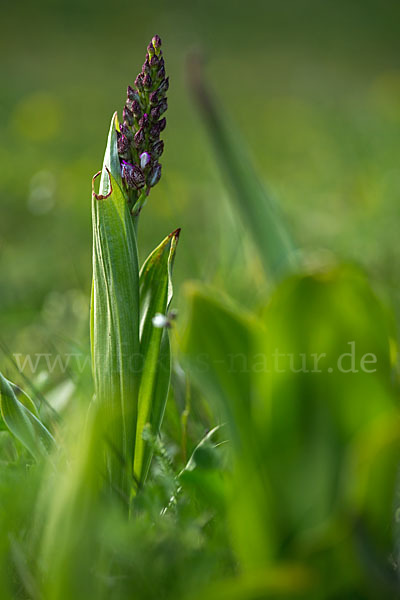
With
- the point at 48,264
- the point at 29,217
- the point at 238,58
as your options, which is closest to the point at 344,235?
the point at 48,264

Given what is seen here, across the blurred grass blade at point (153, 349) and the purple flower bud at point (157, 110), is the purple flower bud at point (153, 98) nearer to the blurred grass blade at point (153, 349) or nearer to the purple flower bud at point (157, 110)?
the purple flower bud at point (157, 110)

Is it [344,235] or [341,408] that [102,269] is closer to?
[341,408]

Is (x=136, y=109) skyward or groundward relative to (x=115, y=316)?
skyward

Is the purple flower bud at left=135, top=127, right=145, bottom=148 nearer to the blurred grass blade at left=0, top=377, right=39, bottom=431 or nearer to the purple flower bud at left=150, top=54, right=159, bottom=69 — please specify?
the purple flower bud at left=150, top=54, right=159, bottom=69

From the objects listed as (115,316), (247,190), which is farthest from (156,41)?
(247,190)

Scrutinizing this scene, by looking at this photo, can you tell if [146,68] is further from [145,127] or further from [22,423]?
[22,423]
